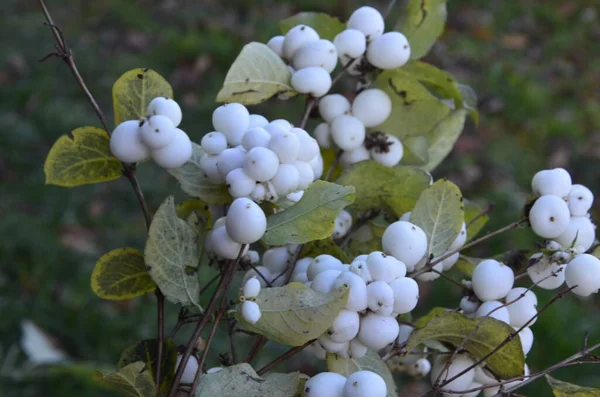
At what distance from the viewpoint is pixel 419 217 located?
0.46 metres

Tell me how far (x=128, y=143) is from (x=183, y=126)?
4.68 feet

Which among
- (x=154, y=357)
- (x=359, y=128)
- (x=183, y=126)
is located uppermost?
(x=359, y=128)

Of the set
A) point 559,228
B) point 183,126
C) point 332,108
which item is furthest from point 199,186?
point 183,126

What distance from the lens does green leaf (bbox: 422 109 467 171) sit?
583 mm

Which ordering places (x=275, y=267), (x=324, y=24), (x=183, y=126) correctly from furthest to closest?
(x=183, y=126) → (x=324, y=24) → (x=275, y=267)

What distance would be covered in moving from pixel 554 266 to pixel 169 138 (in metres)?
0.25

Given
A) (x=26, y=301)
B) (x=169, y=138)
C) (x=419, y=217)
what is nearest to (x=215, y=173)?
(x=169, y=138)

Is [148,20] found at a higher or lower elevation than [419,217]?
lower

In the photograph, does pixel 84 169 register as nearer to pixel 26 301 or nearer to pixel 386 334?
pixel 386 334

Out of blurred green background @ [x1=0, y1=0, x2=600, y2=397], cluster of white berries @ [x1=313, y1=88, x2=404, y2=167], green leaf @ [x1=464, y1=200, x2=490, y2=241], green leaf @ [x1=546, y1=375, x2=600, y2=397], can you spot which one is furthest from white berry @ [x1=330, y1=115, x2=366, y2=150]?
blurred green background @ [x1=0, y1=0, x2=600, y2=397]

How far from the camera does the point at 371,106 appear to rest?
516 mm

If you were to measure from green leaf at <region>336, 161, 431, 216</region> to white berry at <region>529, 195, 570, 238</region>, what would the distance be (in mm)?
78

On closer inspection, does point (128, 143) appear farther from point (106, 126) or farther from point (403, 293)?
point (403, 293)

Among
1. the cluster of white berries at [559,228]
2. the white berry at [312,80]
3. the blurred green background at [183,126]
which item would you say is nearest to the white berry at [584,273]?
the cluster of white berries at [559,228]
